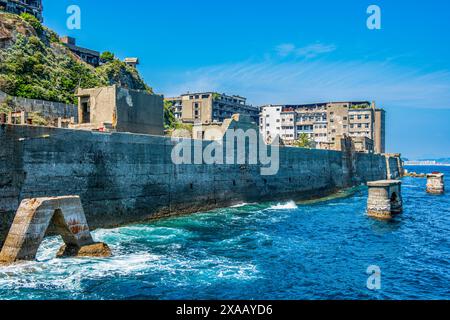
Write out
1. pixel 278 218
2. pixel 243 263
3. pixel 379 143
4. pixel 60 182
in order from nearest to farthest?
pixel 243 263, pixel 60 182, pixel 278 218, pixel 379 143

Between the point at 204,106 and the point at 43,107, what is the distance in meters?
72.4

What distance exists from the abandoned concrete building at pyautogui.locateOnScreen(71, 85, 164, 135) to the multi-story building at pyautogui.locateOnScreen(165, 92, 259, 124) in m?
82.0

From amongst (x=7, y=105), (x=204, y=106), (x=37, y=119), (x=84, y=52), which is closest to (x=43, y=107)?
(x=7, y=105)

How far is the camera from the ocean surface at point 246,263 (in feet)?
45.1

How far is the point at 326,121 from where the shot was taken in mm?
122625

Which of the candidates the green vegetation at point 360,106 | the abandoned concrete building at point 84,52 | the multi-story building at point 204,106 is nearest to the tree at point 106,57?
the abandoned concrete building at point 84,52

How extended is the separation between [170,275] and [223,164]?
1937 cm

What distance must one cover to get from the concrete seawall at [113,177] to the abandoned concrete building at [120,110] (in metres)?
4.03

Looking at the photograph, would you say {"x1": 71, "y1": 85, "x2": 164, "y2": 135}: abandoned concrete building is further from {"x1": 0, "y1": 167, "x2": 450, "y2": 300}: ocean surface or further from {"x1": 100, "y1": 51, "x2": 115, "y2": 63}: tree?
{"x1": 100, "y1": 51, "x2": 115, "y2": 63}: tree

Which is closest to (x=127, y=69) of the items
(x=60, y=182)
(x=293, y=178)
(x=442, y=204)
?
(x=293, y=178)

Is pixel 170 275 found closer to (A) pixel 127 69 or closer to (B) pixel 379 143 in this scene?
(A) pixel 127 69

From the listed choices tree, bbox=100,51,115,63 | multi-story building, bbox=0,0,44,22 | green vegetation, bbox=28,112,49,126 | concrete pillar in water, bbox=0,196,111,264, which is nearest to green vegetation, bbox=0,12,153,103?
green vegetation, bbox=28,112,49,126

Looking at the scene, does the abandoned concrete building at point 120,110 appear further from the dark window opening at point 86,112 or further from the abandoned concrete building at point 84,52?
the abandoned concrete building at point 84,52

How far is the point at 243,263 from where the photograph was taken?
17.5m
